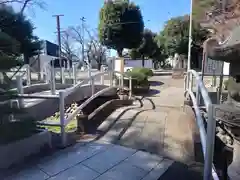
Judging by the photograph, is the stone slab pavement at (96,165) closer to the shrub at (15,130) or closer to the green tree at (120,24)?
the shrub at (15,130)

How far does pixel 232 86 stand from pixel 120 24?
48.8 feet

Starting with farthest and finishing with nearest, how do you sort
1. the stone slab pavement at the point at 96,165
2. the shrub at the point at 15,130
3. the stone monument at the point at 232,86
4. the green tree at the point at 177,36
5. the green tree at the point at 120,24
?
the green tree at the point at 177,36 < the green tree at the point at 120,24 < the shrub at the point at 15,130 < the stone slab pavement at the point at 96,165 < the stone monument at the point at 232,86

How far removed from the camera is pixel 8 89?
314cm

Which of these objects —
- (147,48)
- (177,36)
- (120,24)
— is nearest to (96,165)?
(120,24)

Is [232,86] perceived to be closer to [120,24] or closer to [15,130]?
[15,130]

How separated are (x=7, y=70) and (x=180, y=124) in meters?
3.37

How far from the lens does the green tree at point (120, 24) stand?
16.4 m

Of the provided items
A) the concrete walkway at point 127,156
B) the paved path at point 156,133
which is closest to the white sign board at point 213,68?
the paved path at point 156,133

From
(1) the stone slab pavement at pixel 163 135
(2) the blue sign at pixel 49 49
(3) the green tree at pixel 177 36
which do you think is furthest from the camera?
(3) the green tree at pixel 177 36

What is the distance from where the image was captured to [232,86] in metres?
2.34

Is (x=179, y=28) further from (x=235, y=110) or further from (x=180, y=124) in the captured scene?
(x=235, y=110)

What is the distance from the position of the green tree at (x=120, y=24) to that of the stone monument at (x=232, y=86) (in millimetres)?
14734

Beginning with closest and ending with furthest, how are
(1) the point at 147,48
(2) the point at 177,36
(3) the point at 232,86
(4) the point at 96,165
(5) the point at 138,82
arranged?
(3) the point at 232,86 < (4) the point at 96,165 < (5) the point at 138,82 < (2) the point at 177,36 < (1) the point at 147,48

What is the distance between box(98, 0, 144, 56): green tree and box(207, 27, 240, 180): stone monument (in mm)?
14734
